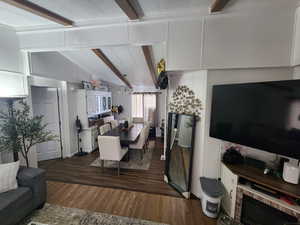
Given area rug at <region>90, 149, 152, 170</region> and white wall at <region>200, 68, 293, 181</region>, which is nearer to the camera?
white wall at <region>200, 68, 293, 181</region>

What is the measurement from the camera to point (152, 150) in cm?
452

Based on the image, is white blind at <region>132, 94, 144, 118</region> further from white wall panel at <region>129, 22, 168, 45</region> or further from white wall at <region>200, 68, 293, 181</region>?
white wall at <region>200, 68, 293, 181</region>

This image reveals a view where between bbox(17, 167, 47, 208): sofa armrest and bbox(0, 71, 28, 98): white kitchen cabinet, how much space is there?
1.26 meters

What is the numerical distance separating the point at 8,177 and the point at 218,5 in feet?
12.1

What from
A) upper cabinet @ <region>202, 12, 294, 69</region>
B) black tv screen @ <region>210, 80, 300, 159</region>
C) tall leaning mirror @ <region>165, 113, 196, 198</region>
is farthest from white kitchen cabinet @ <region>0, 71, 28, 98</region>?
black tv screen @ <region>210, 80, 300, 159</region>

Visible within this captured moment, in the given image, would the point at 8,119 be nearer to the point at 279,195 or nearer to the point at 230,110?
the point at 230,110

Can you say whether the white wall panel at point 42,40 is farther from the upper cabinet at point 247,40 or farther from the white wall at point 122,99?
the white wall at point 122,99

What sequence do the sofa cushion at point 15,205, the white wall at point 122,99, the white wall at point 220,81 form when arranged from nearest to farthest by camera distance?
the sofa cushion at point 15,205 → the white wall at point 220,81 → the white wall at point 122,99

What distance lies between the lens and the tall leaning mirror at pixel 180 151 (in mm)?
2311

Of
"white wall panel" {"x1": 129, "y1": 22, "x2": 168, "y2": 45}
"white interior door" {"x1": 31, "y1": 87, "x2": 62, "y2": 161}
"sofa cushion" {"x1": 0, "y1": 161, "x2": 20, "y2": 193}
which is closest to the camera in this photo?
"sofa cushion" {"x1": 0, "y1": 161, "x2": 20, "y2": 193}

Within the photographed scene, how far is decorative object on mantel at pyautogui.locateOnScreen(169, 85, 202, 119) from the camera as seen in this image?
221 centimetres

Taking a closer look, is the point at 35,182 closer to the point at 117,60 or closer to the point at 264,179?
the point at 264,179

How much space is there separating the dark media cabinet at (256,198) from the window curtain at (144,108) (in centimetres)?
437

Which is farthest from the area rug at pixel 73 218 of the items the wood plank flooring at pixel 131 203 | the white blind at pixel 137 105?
the white blind at pixel 137 105
